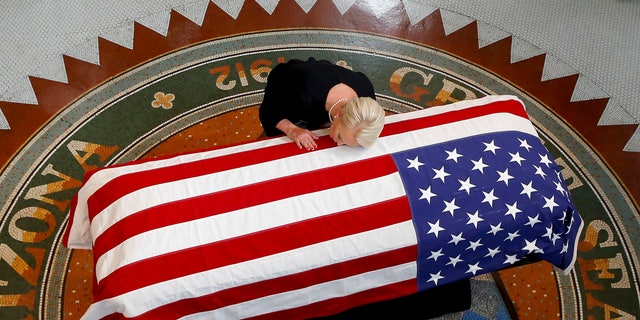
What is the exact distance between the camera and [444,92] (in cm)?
430

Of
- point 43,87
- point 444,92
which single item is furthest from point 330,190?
point 43,87

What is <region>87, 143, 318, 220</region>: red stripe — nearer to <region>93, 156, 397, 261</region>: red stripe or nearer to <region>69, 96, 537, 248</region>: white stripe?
<region>69, 96, 537, 248</region>: white stripe

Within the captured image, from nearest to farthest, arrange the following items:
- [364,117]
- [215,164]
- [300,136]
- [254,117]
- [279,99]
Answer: [364,117] → [215,164] → [300,136] → [279,99] → [254,117]

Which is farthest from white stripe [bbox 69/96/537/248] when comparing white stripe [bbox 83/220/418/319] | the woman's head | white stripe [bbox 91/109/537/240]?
white stripe [bbox 83/220/418/319]

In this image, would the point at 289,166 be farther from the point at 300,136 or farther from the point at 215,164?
the point at 215,164

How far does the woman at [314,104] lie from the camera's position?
2.78 m

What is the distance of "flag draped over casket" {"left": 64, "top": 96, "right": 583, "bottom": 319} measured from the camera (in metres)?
2.53

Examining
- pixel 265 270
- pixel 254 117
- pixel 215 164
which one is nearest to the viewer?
pixel 265 270

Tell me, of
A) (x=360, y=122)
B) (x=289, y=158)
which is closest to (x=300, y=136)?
(x=289, y=158)

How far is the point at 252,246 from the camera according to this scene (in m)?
2.59

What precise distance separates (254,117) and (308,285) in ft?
5.61

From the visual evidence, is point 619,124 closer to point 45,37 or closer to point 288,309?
point 288,309

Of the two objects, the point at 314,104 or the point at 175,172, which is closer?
the point at 175,172

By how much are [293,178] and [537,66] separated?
2.67 m
